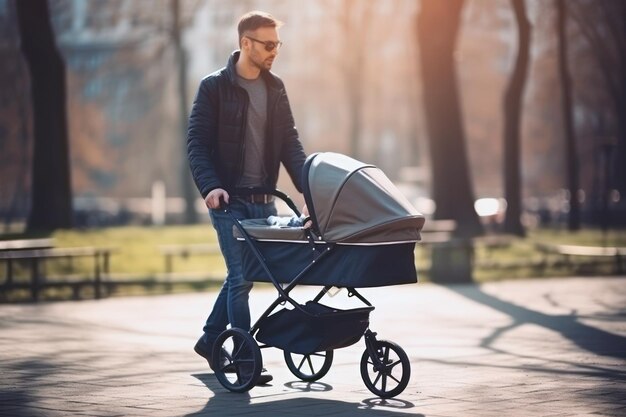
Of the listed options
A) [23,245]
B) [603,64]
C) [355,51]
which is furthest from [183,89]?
[23,245]

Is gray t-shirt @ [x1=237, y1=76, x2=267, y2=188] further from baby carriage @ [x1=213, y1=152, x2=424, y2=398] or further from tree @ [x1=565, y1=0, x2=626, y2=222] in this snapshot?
tree @ [x1=565, y1=0, x2=626, y2=222]

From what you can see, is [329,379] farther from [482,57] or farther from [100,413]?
[482,57]

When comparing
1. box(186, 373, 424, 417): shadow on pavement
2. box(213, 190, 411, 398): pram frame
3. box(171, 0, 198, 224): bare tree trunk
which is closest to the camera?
box(186, 373, 424, 417): shadow on pavement

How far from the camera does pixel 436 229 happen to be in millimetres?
24547

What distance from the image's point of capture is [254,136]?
8625 mm

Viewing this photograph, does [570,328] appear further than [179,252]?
No

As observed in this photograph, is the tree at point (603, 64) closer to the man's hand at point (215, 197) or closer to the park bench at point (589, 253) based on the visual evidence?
the park bench at point (589, 253)

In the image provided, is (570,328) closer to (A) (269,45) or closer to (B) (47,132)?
(A) (269,45)

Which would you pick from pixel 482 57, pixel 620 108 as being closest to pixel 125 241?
pixel 620 108

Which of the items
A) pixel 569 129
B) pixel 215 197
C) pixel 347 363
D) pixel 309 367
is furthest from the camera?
pixel 569 129

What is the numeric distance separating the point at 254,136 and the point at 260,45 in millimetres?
589

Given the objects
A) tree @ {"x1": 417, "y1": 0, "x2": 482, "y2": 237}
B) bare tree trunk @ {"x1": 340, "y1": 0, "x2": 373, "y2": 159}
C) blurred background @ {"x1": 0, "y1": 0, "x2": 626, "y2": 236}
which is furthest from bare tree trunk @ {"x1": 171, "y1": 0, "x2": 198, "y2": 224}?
tree @ {"x1": 417, "y1": 0, "x2": 482, "y2": 237}

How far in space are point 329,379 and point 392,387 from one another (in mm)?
624

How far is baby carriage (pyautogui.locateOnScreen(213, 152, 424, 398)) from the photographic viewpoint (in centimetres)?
739
